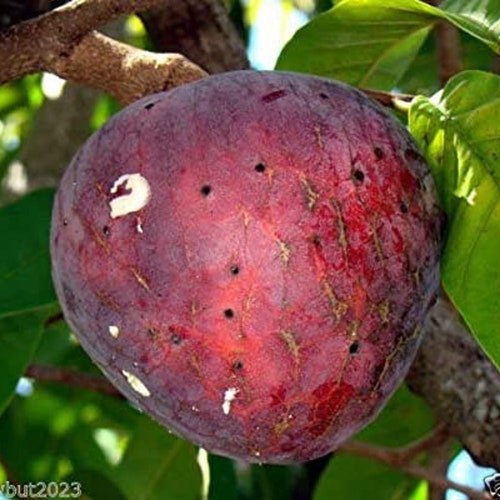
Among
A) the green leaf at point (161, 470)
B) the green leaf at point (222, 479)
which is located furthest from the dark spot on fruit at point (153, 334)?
the green leaf at point (161, 470)

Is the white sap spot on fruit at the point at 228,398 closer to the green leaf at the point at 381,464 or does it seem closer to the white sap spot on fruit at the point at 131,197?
the white sap spot on fruit at the point at 131,197

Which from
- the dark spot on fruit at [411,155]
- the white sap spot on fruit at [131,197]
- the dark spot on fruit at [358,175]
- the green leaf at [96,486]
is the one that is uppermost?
the dark spot on fruit at [358,175]

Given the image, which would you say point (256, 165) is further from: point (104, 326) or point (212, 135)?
point (104, 326)

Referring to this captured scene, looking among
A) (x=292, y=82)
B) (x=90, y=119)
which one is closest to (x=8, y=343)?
(x=292, y=82)

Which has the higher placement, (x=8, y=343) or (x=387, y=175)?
(x=387, y=175)

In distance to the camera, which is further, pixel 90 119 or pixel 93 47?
pixel 90 119
